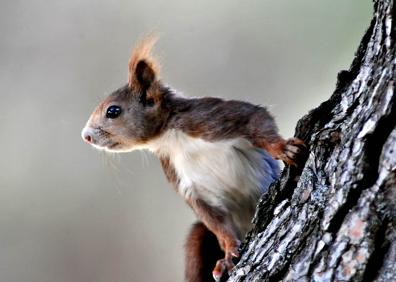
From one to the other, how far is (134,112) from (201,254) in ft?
2.24

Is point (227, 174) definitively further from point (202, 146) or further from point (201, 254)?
point (201, 254)

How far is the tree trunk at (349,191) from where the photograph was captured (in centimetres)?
176

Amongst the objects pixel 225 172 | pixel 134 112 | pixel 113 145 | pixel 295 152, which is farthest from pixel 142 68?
pixel 295 152

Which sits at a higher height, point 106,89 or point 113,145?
point 106,89

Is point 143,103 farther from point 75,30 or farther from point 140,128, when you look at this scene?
point 75,30

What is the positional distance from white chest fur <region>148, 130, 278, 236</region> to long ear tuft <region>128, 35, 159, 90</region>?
38 centimetres

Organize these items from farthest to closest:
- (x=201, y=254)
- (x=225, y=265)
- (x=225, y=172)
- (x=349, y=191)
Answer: (x=201, y=254)
(x=225, y=172)
(x=225, y=265)
(x=349, y=191)

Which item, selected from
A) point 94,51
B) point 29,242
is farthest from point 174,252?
point 94,51

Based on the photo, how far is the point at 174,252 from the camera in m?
4.79

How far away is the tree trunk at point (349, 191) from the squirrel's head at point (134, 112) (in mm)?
1318

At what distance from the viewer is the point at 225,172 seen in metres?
3.10

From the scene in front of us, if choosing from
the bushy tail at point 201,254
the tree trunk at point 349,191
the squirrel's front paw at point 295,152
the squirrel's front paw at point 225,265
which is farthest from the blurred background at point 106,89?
the tree trunk at point 349,191

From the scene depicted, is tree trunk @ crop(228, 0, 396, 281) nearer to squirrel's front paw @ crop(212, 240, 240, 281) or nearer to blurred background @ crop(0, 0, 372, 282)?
squirrel's front paw @ crop(212, 240, 240, 281)

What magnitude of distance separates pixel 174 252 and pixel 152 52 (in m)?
1.63
